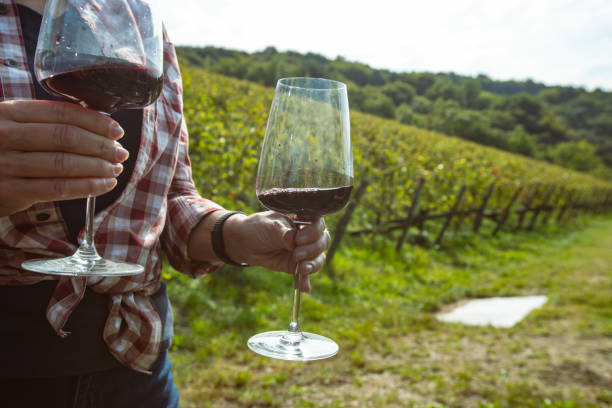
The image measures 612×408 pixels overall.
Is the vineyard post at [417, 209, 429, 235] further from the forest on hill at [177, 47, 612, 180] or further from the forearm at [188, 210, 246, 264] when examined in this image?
the forest on hill at [177, 47, 612, 180]

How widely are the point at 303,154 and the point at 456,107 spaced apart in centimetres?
7253

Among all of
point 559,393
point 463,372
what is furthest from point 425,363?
point 559,393

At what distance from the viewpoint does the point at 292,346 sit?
3.63 ft

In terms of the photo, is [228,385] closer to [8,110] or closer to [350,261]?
[8,110]

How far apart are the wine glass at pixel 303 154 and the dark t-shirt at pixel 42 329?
0.43 metres

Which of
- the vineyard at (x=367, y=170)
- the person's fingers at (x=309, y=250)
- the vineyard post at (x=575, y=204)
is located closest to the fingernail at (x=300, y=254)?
the person's fingers at (x=309, y=250)

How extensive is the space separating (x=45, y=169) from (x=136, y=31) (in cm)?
29

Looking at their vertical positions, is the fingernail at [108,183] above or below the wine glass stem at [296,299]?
above

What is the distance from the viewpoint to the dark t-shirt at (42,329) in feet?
3.73

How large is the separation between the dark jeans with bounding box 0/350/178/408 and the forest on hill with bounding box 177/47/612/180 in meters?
35.8

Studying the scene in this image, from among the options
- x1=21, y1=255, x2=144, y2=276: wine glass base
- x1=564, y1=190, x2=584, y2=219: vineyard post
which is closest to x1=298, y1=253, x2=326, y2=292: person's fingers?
x1=21, y1=255, x2=144, y2=276: wine glass base

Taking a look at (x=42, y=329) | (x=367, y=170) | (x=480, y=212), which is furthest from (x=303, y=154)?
(x=480, y=212)

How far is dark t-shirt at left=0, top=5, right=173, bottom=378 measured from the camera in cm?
114

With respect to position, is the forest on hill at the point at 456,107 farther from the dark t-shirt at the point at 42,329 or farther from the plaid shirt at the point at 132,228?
the dark t-shirt at the point at 42,329
